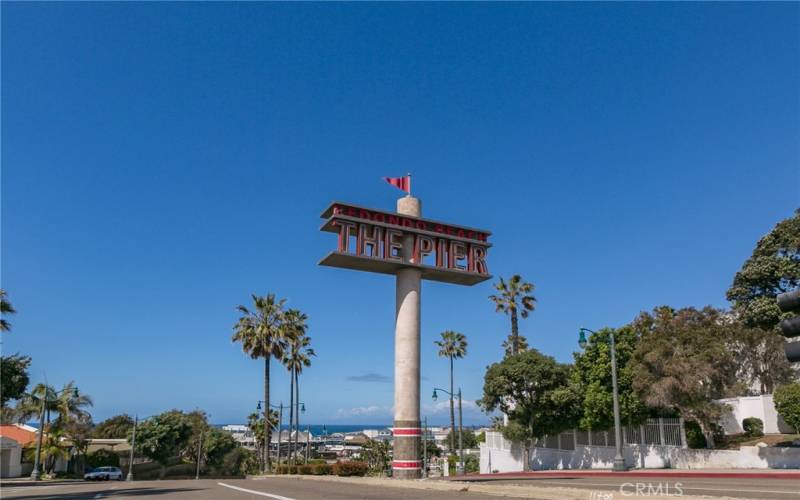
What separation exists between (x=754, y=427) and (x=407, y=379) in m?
25.7

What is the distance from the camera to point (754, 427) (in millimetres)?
Answer: 38844

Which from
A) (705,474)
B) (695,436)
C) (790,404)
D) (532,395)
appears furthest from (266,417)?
(790,404)

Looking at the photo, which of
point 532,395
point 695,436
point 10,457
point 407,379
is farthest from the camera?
point 10,457

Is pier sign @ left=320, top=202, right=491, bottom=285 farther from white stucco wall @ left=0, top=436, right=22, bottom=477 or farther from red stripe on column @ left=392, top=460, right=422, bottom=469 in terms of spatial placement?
white stucco wall @ left=0, top=436, right=22, bottom=477

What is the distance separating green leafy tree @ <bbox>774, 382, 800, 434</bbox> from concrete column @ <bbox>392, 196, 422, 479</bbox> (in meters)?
19.2

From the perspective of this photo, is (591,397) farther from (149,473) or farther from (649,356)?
(149,473)

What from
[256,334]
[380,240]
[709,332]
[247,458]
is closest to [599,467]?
[709,332]

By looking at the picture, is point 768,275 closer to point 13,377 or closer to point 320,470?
point 320,470

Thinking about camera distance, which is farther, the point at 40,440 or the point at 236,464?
the point at 236,464

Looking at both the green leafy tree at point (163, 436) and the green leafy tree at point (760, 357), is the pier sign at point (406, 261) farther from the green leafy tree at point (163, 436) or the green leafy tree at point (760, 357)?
the green leafy tree at point (163, 436)

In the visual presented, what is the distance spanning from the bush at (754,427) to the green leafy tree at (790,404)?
348 inches

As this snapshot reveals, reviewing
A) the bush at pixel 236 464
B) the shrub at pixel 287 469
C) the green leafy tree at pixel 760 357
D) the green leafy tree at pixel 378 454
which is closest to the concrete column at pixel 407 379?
the shrub at pixel 287 469

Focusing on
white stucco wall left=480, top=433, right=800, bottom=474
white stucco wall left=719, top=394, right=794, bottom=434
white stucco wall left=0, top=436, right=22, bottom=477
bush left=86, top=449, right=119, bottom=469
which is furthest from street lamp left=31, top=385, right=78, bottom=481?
white stucco wall left=719, top=394, right=794, bottom=434

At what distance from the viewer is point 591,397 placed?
41062 millimetres
